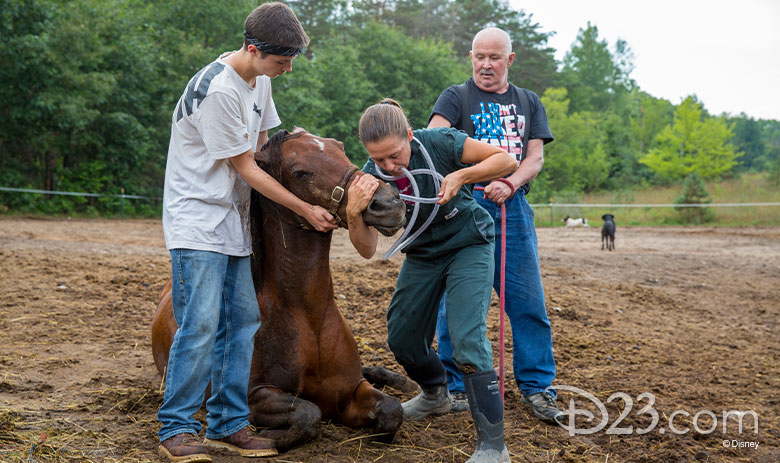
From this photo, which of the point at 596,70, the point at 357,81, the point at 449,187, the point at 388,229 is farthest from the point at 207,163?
the point at 596,70

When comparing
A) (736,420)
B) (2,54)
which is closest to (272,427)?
(736,420)

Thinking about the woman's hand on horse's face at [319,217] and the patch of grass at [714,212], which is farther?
the patch of grass at [714,212]

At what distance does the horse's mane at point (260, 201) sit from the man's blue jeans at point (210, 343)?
227 millimetres

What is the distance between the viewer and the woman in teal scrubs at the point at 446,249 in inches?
120

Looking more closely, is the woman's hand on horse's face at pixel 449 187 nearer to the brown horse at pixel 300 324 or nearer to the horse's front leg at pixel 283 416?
the brown horse at pixel 300 324

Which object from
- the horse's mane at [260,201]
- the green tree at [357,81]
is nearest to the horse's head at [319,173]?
the horse's mane at [260,201]

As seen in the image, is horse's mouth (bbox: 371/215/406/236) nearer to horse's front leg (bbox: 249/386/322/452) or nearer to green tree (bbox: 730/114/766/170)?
horse's front leg (bbox: 249/386/322/452)

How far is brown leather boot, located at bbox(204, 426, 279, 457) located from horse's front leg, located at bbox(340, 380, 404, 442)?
478mm

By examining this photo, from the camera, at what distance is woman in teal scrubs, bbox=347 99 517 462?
120 inches

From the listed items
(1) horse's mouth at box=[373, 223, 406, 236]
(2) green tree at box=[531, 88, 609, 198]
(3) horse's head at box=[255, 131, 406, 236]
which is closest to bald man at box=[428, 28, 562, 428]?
(3) horse's head at box=[255, 131, 406, 236]

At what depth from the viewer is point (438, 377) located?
3887mm

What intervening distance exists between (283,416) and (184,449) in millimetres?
519

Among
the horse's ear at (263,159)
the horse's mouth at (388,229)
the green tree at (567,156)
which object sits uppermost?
the green tree at (567,156)

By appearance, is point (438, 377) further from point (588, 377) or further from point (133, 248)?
point (133, 248)
